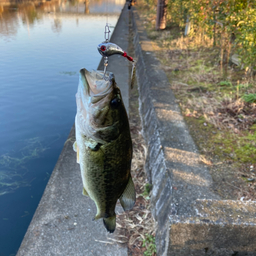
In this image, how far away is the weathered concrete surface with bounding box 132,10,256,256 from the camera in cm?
210

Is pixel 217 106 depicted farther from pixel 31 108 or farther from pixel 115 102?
pixel 31 108

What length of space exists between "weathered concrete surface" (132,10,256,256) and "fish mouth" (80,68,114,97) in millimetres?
1415

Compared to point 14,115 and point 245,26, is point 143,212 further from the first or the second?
point 14,115

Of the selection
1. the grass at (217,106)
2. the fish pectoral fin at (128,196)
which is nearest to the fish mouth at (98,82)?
the fish pectoral fin at (128,196)

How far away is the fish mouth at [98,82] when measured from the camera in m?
1.32

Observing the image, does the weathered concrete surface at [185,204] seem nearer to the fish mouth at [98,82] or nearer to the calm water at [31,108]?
the fish mouth at [98,82]

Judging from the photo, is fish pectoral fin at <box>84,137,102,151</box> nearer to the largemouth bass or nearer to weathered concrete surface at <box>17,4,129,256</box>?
the largemouth bass

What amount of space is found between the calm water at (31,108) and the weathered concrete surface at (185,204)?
2.09 m

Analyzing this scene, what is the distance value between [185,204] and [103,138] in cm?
137

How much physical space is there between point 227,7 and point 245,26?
4.84 feet

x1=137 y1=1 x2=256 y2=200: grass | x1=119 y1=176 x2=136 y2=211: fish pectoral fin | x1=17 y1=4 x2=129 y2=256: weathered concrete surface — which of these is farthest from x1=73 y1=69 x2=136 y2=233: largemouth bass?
x1=137 y1=1 x2=256 y2=200: grass

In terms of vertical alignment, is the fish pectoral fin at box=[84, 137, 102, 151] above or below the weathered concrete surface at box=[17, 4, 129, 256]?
above

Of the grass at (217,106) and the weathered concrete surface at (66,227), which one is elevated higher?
the grass at (217,106)

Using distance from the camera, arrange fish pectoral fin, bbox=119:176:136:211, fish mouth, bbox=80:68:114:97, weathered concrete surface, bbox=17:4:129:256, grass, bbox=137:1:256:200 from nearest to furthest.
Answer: fish mouth, bbox=80:68:114:97 → fish pectoral fin, bbox=119:176:136:211 → weathered concrete surface, bbox=17:4:129:256 → grass, bbox=137:1:256:200
